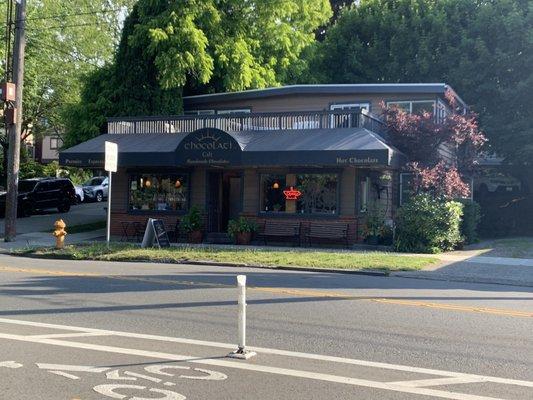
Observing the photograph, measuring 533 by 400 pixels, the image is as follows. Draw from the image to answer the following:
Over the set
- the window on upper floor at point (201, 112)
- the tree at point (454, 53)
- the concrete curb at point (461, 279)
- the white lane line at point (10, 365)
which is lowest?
the white lane line at point (10, 365)

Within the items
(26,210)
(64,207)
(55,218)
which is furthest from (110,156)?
(64,207)

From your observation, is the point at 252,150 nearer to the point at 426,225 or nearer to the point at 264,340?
the point at 426,225

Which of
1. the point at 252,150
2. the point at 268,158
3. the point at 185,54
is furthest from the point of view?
the point at 185,54

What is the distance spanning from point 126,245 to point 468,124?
477 inches

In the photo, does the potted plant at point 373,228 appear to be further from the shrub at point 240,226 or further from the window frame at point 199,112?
the window frame at point 199,112

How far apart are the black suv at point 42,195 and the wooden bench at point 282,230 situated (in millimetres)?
14905

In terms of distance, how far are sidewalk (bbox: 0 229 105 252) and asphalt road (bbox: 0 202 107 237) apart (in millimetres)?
1222

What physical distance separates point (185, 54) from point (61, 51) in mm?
15443

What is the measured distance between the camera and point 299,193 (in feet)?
70.3

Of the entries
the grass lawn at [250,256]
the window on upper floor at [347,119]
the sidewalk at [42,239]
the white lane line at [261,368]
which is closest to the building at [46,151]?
the sidewalk at [42,239]

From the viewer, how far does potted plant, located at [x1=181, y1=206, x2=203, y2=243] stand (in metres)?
21.9

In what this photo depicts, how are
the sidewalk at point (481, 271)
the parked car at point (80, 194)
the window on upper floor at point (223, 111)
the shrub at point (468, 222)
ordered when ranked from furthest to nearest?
1. the parked car at point (80, 194)
2. the window on upper floor at point (223, 111)
3. the shrub at point (468, 222)
4. the sidewalk at point (481, 271)

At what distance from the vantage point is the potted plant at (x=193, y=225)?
21.9 metres

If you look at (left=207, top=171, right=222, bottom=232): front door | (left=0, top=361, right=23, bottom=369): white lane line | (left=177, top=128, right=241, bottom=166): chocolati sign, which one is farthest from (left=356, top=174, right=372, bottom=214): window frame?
(left=0, top=361, right=23, bottom=369): white lane line
